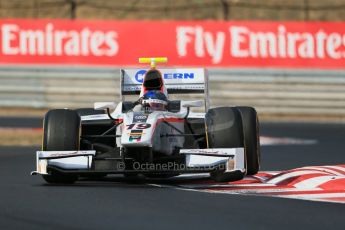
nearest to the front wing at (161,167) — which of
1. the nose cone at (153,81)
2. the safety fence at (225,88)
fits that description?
the nose cone at (153,81)

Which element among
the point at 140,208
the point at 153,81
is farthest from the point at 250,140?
the point at 140,208

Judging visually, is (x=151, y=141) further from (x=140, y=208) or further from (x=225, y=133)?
(x=140, y=208)

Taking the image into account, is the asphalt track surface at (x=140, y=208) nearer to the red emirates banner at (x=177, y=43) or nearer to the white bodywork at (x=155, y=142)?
the white bodywork at (x=155, y=142)

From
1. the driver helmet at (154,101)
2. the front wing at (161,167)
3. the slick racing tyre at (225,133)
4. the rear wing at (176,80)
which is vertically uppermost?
the rear wing at (176,80)

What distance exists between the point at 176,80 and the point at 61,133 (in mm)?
2324

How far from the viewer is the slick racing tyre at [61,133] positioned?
1073 centimetres

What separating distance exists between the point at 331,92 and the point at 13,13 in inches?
280

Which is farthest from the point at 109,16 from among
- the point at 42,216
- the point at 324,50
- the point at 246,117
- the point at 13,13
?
the point at 42,216

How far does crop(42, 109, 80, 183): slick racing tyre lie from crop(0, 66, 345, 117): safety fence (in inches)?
422

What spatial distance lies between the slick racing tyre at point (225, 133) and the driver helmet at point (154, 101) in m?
0.94

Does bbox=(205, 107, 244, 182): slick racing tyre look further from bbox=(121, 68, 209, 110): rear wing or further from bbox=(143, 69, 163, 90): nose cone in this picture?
bbox=(121, 68, 209, 110): rear wing

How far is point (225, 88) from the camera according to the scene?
2170 centimetres

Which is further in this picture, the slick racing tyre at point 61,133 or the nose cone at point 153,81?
the nose cone at point 153,81

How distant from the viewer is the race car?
411 inches
